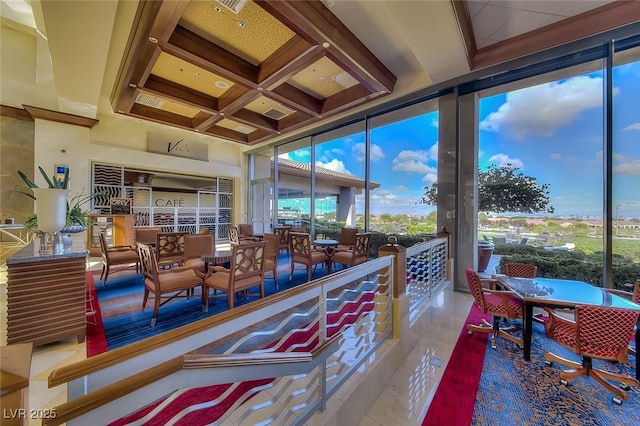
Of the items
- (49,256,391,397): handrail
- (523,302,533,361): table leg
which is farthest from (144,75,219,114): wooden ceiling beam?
(523,302,533,361): table leg

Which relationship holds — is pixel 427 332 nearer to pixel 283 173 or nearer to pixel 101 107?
pixel 283 173

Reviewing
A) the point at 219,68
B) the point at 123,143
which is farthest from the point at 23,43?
the point at 219,68

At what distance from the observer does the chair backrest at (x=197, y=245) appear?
4.12 meters

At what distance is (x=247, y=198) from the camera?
9.41 meters

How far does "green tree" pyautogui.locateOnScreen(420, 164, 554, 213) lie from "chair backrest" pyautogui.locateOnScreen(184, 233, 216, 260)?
15.5 feet

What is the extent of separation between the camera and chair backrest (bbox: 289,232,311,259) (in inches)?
178

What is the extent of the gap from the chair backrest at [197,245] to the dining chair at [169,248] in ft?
1.51

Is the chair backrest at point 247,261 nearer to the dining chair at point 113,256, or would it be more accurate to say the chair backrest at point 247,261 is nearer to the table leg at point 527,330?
the dining chair at point 113,256

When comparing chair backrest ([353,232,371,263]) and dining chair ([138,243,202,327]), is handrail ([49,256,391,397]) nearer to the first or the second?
dining chair ([138,243,202,327])

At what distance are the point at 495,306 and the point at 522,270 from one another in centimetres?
106

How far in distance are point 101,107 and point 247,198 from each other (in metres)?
4.71

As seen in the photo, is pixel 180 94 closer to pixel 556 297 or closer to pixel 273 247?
pixel 273 247

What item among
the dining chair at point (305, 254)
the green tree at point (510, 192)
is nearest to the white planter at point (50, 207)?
the dining chair at point (305, 254)

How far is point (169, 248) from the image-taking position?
4477 millimetres
